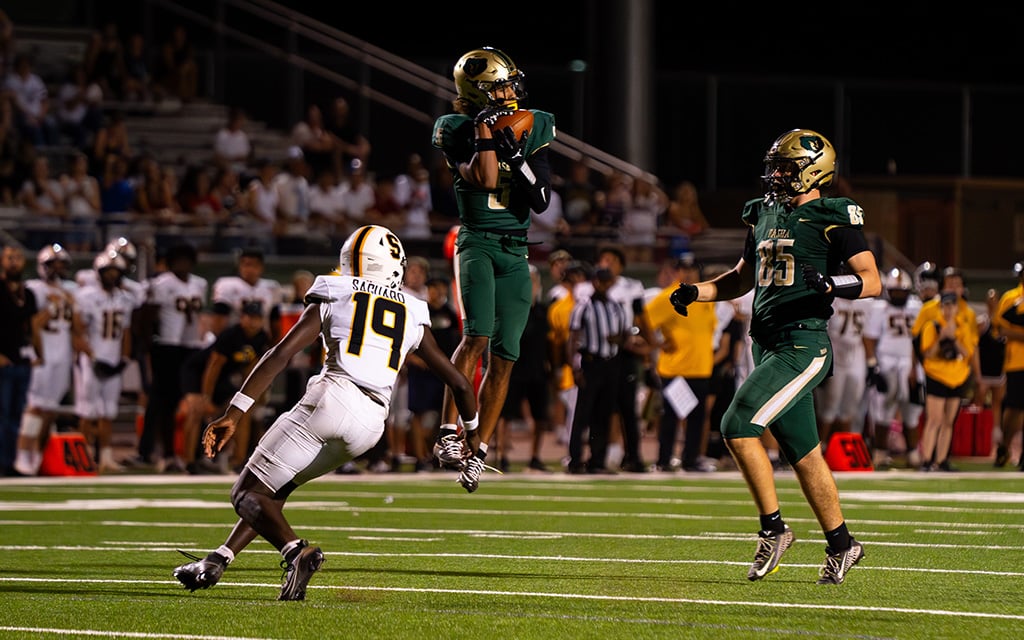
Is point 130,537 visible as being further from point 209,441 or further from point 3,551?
point 209,441

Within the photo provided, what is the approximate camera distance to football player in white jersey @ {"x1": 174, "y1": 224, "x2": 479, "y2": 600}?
7.34 metres

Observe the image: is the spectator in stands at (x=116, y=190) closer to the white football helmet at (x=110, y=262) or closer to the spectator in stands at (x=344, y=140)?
the spectator in stands at (x=344, y=140)

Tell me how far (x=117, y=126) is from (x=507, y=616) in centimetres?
1553

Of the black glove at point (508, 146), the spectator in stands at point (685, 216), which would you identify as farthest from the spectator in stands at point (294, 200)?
the black glove at point (508, 146)

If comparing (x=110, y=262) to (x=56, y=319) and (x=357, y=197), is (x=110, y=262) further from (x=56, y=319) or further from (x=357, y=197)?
(x=357, y=197)

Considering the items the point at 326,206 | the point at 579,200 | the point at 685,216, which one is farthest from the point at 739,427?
the point at 685,216

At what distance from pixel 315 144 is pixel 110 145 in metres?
2.83

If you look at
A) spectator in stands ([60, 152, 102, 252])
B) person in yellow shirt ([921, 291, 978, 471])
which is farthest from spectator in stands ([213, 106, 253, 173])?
person in yellow shirt ([921, 291, 978, 471])

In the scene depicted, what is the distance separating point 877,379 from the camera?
57.2 feet

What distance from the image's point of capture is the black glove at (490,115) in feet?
28.3

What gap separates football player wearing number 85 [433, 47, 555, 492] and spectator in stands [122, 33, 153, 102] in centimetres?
1504

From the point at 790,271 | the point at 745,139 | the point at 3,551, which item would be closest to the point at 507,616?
the point at 790,271

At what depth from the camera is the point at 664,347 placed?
635 inches

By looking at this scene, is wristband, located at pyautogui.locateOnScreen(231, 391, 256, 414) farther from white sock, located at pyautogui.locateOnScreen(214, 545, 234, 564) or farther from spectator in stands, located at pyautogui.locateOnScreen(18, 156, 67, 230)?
spectator in stands, located at pyautogui.locateOnScreen(18, 156, 67, 230)
